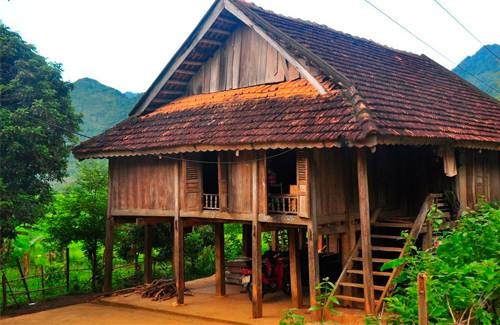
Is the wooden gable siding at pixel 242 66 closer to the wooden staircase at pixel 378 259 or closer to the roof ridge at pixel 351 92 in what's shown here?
the roof ridge at pixel 351 92

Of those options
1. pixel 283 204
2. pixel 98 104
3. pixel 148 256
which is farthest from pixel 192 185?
pixel 98 104

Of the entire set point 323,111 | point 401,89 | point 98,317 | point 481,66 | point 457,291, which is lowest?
point 98,317

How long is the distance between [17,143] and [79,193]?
4.37 metres

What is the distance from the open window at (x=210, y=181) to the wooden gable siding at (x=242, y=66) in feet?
6.69

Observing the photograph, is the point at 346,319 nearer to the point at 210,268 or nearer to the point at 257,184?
the point at 257,184

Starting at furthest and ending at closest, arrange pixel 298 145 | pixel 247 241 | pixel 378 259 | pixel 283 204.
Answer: pixel 247 241, pixel 283 204, pixel 378 259, pixel 298 145

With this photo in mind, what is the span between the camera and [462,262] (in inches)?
306

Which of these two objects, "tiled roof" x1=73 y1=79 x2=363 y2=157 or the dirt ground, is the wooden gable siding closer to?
"tiled roof" x1=73 y1=79 x2=363 y2=157

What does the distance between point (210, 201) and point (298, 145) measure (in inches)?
154

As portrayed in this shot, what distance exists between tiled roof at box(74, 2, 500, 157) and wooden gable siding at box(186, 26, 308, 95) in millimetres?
286

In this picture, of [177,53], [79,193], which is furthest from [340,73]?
[79,193]

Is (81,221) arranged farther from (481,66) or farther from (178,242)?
(481,66)

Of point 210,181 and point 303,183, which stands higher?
point 210,181

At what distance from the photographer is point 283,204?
40.8 feet
